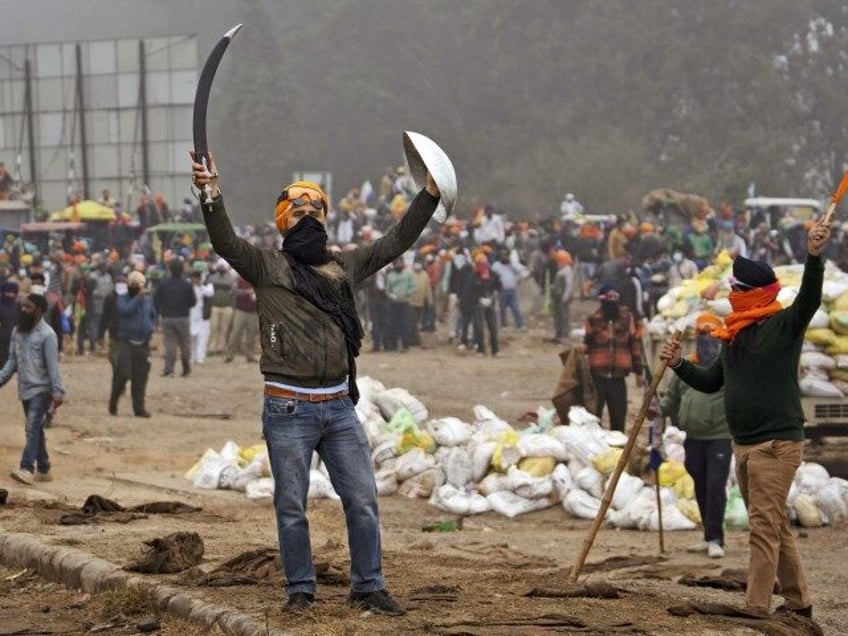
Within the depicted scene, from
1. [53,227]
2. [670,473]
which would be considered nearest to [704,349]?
[670,473]

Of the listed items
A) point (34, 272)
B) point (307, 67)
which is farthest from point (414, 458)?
point (307, 67)

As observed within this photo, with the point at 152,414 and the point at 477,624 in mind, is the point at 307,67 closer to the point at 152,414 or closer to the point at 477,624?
the point at 152,414

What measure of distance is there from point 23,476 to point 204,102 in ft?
29.7

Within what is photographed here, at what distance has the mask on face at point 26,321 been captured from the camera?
1619 cm

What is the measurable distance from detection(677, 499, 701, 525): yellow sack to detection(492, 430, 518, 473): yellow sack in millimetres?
1799

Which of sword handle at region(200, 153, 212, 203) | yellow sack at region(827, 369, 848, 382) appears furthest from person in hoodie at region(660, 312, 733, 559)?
sword handle at region(200, 153, 212, 203)

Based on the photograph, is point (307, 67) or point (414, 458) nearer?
point (414, 458)

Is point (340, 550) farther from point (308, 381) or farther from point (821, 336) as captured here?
point (821, 336)

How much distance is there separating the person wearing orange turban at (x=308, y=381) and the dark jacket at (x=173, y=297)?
18.9m

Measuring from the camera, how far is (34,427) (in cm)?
1641

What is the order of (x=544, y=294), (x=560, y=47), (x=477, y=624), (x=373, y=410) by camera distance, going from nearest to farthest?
(x=477, y=624) < (x=373, y=410) < (x=544, y=294) < (x=560, y=47)

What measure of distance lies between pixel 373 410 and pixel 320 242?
984 centimetres

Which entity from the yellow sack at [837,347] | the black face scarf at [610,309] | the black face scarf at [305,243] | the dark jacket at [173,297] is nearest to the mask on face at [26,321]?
the black face scarf at [610,309]

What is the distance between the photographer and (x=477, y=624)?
7.77 meters
